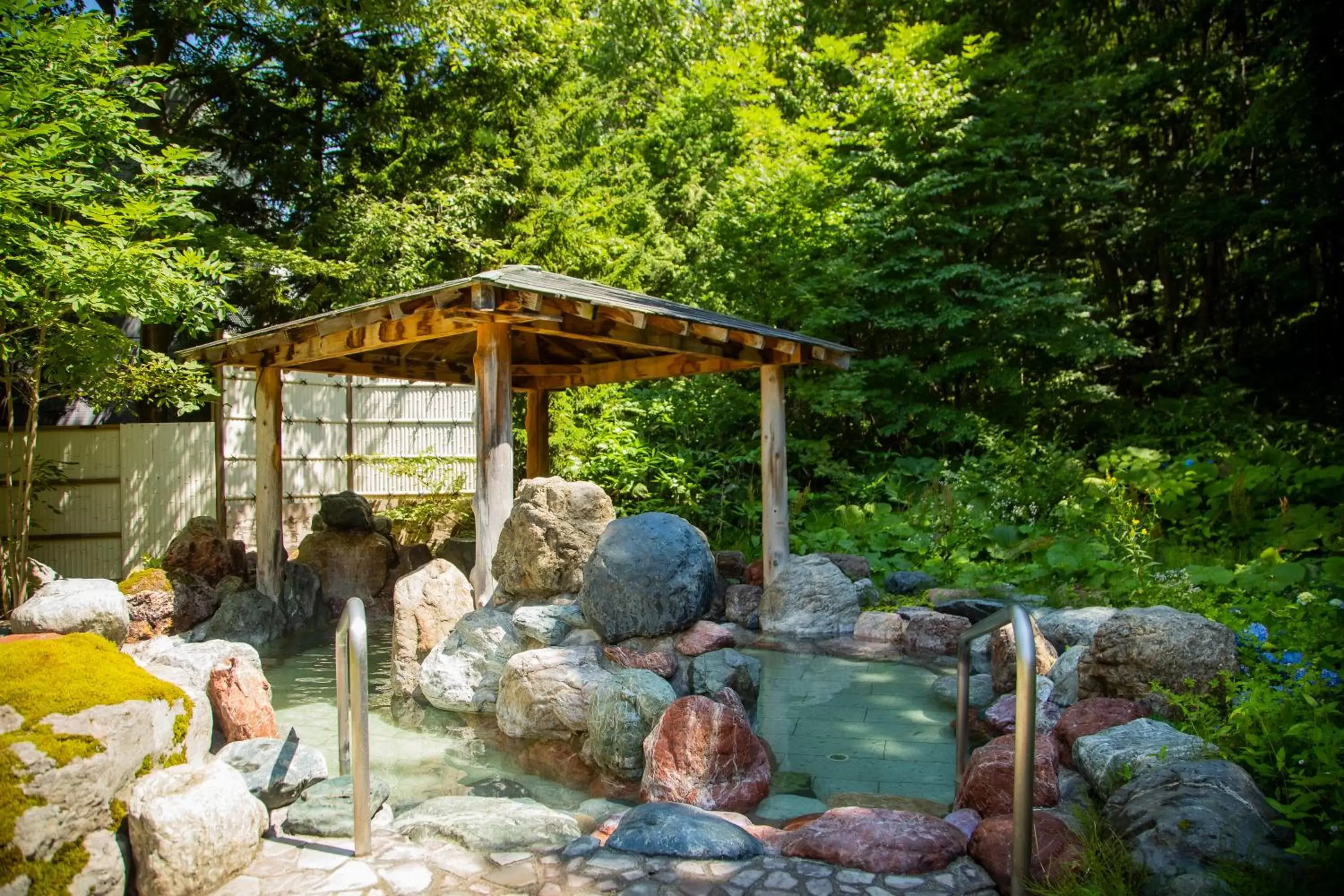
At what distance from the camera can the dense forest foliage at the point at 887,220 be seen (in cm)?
1113

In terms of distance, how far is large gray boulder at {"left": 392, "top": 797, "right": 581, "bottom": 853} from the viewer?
341 centimetres

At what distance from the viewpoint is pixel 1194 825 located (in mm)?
2793

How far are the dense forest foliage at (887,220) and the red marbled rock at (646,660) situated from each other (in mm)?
4002

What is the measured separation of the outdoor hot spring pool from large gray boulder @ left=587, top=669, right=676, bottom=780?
271 mm

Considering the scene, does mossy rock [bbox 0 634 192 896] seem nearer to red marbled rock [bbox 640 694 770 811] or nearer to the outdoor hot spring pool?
the outdoor hot spring pool

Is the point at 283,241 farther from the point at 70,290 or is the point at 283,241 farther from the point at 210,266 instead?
the point at 70,290

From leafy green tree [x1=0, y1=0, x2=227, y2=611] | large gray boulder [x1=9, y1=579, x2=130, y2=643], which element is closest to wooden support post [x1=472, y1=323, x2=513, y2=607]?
large gray boulder [x1=9, y1=579, x2=130, y2=643]

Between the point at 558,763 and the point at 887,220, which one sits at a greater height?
the point at 887,220

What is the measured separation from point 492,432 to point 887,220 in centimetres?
752

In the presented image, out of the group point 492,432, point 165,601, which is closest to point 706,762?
point 492,432

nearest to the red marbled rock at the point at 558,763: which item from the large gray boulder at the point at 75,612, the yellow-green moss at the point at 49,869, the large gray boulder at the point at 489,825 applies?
the large gray boulder at the point at 489,825

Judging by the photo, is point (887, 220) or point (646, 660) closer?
point (646, 660)

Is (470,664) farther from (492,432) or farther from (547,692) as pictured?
(492,432)

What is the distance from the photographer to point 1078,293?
38.5ft
